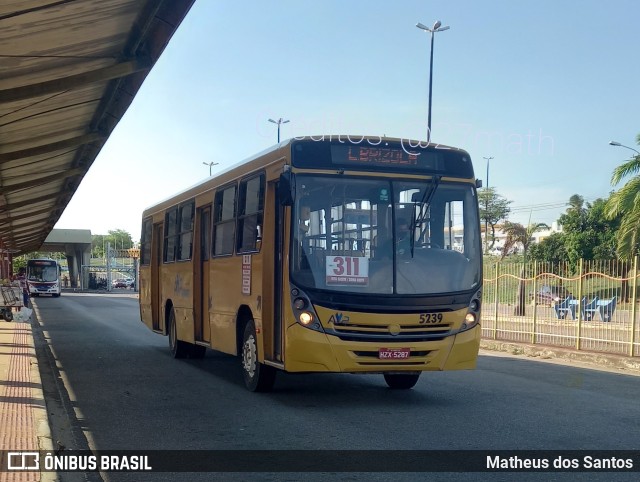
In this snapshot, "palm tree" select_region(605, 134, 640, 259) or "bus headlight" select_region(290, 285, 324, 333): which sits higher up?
"palm tree" select_region(605, 134, 640, 259)

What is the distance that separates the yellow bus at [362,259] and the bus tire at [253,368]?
3 cm

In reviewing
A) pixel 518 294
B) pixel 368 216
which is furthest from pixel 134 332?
pixel 368 216

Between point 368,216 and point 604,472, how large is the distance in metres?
4.14

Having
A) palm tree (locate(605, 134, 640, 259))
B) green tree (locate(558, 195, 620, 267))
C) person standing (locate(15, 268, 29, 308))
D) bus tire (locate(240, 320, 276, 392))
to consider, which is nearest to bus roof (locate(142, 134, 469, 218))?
bus tire (locate(240, 320, 276, 392))

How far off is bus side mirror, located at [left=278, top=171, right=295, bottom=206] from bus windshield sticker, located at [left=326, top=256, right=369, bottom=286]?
832 millimetres

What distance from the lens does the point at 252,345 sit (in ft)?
34.1

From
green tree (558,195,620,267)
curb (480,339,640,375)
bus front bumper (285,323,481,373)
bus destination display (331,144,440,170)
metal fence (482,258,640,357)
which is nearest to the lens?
bus front bumper (285,323,481,373)

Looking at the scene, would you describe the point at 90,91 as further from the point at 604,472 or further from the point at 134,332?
the point at 134,332

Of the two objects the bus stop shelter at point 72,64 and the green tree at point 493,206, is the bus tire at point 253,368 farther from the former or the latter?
the green tree at point 493,206

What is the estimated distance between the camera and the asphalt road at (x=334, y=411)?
293 inches

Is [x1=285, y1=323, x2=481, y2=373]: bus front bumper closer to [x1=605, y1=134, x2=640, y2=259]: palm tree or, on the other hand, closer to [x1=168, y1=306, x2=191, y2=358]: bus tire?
[x1=168, y1=306, x2=191, y2=358]: bus tire

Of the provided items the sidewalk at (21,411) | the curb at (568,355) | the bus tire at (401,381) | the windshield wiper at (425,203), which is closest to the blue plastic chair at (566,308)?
the curb at (568,355)

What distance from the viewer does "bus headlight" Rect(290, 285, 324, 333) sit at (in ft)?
29.6

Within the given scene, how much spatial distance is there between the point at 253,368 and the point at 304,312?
1.90 m
